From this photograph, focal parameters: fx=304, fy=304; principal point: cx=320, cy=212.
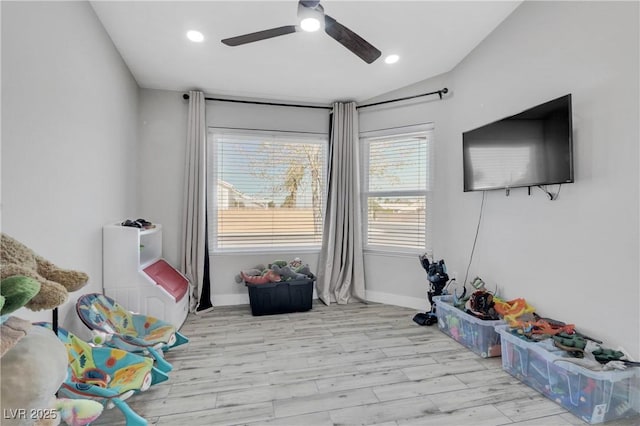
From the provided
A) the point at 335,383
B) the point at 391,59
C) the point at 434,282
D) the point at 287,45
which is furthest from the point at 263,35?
the point at 434,282

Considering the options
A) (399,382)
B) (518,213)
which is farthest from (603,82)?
(399,382)

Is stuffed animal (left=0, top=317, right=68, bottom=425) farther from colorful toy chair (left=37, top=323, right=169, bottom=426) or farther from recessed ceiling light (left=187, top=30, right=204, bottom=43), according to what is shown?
recessed ceiling light (left=187, top=30, right=204, bottom=43)

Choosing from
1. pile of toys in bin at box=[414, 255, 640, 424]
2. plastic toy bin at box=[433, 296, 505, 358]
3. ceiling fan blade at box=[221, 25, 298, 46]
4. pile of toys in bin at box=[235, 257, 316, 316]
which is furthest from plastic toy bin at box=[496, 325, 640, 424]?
ceiling fan blade at box=[221, 25, 298, 46]

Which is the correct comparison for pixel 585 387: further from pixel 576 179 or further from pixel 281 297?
pixel 281 297

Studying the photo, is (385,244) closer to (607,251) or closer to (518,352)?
(518,352)

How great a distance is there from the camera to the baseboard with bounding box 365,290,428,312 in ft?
11.5

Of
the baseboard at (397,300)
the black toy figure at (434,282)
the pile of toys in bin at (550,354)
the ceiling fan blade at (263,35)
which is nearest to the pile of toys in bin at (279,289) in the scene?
the baseboard at (397,300)

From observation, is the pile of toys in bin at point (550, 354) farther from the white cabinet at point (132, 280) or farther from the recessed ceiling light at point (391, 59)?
the white cabinet at point (132, 280)

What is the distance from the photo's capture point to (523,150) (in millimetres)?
2207

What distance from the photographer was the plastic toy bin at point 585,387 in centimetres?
163

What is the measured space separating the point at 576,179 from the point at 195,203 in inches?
135

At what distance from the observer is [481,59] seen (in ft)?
9.28

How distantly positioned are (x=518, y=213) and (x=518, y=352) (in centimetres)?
105

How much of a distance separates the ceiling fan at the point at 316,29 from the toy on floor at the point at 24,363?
1.74 m
